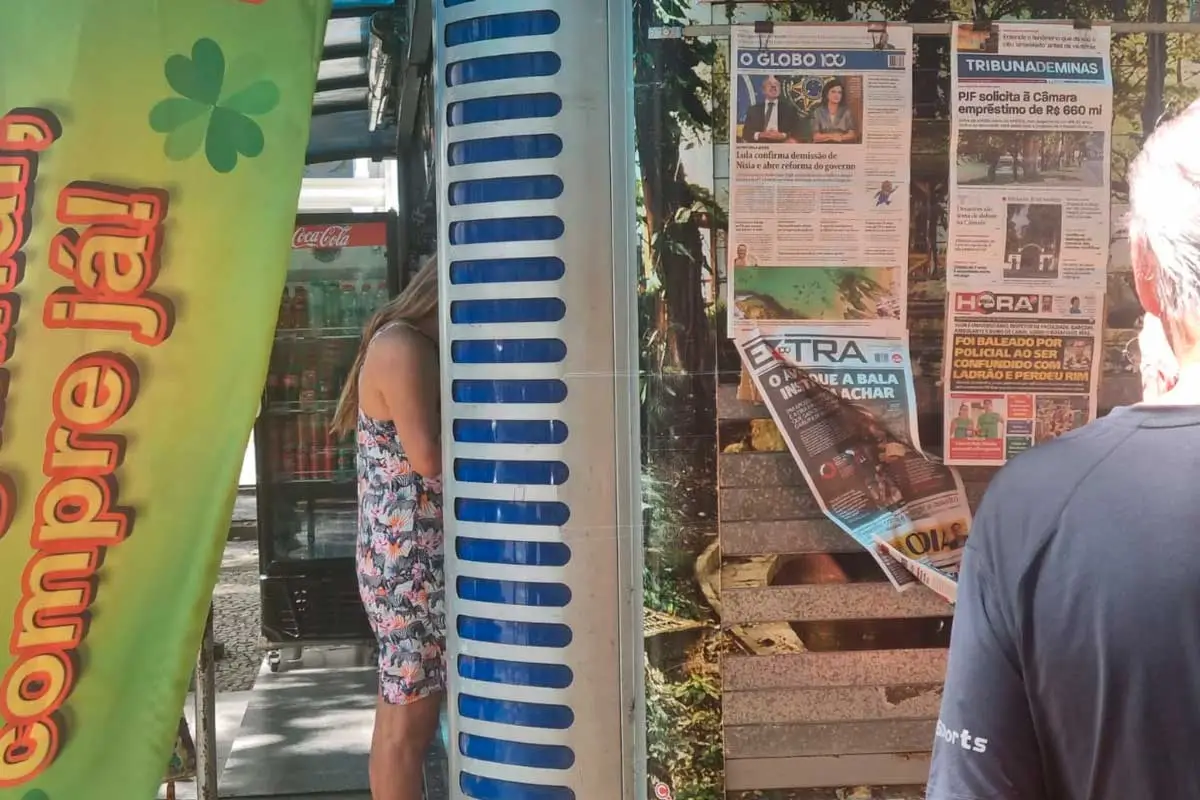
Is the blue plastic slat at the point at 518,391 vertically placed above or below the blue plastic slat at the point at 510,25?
below

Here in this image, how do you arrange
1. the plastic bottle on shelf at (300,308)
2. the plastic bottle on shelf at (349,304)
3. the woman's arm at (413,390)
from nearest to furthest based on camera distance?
the woman's arm at (413,390)
the plastic bottle on shelf at (300,308)
the plastic bottle on shelf at (349,304)

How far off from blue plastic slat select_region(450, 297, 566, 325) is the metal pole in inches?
31.4

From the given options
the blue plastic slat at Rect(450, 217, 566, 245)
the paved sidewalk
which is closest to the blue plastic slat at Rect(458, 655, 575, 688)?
the blue plastic slat at Rect(450, 217, 566, 245)

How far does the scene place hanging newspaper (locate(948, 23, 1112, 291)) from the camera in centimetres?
182

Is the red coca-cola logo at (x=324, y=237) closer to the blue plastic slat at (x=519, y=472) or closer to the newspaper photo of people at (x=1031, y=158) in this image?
the blue plastic slat at (x=519, y=472)

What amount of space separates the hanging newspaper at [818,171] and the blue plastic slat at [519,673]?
2.05 feet

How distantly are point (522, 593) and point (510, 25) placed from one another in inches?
34.6

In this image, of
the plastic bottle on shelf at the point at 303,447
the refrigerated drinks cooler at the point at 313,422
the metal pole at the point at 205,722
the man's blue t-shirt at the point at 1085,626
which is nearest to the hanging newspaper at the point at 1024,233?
the man's blue t-shirt at the point at 1085,626

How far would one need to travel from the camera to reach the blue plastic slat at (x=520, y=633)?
5.75 feet

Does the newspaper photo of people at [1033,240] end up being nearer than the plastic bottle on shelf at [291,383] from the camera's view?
Yes

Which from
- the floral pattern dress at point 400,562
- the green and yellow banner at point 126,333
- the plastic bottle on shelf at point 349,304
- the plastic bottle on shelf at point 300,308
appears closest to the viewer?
the green and yellow banner at point 126,333

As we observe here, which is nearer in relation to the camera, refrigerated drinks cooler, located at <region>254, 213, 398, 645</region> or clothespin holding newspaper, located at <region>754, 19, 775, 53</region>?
clothespin holding newspaper, located at <region>754, 19, 775, 53</region>

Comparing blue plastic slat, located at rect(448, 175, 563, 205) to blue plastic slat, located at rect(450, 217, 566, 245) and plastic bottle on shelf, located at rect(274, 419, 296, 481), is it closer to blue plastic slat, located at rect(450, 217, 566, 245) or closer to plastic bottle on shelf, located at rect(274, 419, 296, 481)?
blue plastic slat, located at rect(450, 217, 566, 245)

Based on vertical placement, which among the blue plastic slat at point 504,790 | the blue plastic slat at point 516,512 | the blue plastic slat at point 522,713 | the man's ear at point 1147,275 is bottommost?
the blue plastic slat at point 504,790
